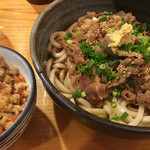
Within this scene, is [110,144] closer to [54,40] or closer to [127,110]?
[127,110]

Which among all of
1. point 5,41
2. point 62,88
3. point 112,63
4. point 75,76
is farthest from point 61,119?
point 5,41

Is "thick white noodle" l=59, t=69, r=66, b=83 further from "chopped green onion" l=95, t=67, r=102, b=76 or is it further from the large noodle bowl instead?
"chopped green onion" l=95, t=67, r=102, b=76

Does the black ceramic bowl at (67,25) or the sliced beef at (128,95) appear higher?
the black ceramic bowl at (67,25)

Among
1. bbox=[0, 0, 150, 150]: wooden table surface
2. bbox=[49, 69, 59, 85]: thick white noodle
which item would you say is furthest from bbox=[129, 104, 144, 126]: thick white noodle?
bbox=[49, 69, 59, 85]: thick white noodle

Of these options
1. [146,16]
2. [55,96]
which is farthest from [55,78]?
[146,16]

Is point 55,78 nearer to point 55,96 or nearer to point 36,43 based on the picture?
point 36,43

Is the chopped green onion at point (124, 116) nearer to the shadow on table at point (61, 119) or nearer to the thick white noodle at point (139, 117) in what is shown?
the thick white noodle at point (139, 117)

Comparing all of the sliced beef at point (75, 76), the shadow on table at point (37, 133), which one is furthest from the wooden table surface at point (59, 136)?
the sliced beef at point (75, 76)
